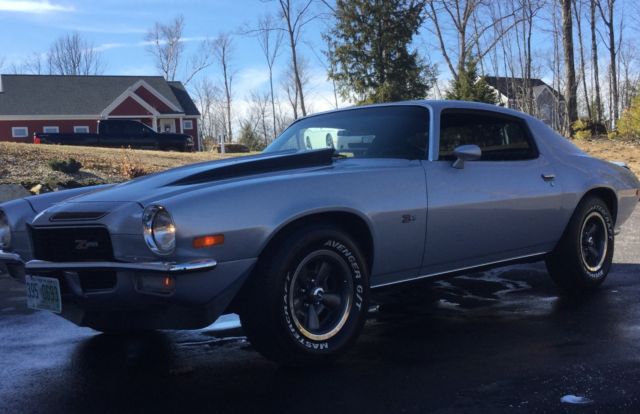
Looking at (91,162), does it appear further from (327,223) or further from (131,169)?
(327,223)

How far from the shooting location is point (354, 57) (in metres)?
31.1

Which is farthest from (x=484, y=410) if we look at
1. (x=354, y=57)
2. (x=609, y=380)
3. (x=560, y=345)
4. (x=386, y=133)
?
(x=354, y=57)

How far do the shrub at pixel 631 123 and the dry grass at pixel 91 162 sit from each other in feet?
1.48

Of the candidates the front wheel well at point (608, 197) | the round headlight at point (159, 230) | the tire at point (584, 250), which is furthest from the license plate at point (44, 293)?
the front wheel well at point (608, 197)

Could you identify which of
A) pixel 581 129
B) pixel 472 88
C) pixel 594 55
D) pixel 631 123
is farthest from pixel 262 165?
pixel 594 55

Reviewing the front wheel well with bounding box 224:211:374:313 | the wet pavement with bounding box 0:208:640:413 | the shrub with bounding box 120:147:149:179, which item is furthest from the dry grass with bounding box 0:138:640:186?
the front wheel well with bounding box 224:211:374:313

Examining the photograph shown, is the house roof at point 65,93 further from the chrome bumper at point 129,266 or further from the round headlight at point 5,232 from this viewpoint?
the chrome bumper at point 129,266

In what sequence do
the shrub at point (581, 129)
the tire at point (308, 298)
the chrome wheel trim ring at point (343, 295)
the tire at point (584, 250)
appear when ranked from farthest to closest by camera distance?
the shrub at point (581, 129) → the tire at point (584, 250) → the chrome wheel trim ring at point (343, 295) → the tire at point (308, 298)

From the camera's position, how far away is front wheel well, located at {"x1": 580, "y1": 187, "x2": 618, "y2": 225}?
5.67 m

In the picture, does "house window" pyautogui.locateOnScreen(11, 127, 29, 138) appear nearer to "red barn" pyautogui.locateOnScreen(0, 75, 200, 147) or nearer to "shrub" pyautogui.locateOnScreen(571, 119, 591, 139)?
"red barn" pyautogui.locateOnScreen(0, 75, 200, 147)

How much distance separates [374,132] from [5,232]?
256cm

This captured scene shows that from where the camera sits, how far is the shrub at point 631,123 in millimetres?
18031

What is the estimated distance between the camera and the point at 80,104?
42.9 m

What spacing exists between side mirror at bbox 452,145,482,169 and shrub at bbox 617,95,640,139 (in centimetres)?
1529
